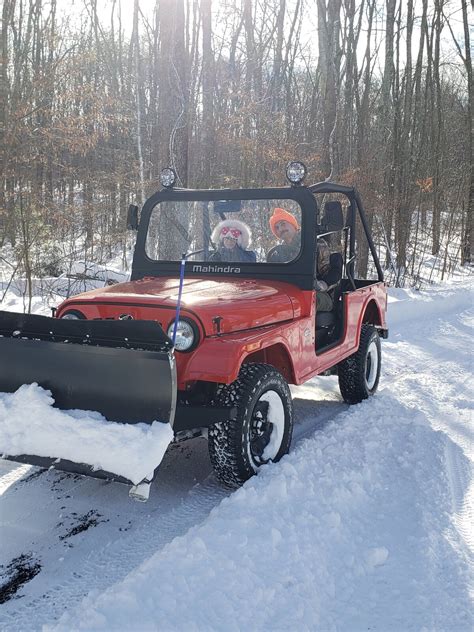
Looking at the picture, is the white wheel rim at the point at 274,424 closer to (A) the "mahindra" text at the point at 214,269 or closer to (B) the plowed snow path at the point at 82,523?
(B) the plowed snow path at the point at 82,523

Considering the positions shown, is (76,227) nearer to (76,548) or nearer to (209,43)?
(209,43)

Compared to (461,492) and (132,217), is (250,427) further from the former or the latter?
(132,217)

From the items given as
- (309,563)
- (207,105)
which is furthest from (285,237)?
(207,105)

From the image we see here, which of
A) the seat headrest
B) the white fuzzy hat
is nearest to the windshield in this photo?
the white fuzzy hat

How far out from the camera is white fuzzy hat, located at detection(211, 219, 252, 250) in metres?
4.45

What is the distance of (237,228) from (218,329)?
1379mm

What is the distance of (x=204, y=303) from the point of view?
3.42 meters

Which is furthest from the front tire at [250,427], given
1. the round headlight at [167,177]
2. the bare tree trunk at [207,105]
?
the bare tree trunk at [207,105]

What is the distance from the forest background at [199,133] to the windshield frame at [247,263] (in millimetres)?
3781

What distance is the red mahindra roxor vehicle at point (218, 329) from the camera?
2.93 metres

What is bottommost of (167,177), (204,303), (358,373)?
(358,373)

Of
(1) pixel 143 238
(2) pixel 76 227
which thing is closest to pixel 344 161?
(2) pixel 76 227

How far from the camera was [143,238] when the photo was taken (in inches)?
187

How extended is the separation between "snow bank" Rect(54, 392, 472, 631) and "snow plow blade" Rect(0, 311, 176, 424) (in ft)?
2.22
